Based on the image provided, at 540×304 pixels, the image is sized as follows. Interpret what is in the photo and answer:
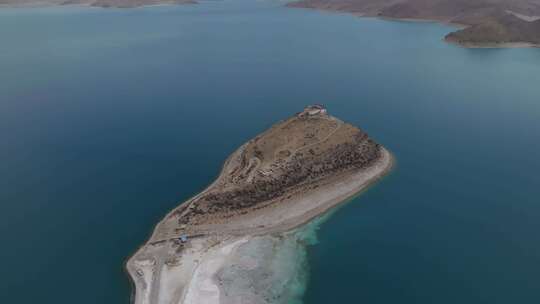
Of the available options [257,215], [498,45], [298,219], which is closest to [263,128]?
[257,215]

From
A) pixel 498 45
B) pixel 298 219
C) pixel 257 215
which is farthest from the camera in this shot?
pixel 498 45

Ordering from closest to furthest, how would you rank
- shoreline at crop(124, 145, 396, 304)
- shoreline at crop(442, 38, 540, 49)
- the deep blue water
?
shoreline at crop(124, 145, 396, 304) < the deep blue water < shoreline at crop(442, 38, 540, 49)

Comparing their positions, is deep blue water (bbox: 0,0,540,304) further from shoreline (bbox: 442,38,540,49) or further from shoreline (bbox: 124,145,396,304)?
shoreline (bbox: 442,38,540,49)

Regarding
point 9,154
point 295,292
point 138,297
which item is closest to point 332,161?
point 295,292

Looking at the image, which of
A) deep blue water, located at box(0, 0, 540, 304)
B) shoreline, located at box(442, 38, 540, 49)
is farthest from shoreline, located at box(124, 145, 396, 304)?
shoreline, located at box(442, 38, 540, 49)

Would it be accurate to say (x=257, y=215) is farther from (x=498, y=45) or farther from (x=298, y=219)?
(x=498, y=45)

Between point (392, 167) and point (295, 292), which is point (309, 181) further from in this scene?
point (295, 292)
